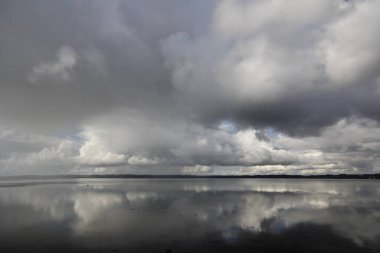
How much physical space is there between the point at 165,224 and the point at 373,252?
27024 millimetres

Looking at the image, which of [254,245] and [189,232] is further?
[189,232]

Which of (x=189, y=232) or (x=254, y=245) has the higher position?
(x=189, y=232)

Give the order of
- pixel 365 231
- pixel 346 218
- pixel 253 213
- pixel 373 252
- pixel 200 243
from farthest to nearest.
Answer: pixel 253 213 → pixel 346 218 → pixel 365 231 → pixel 200 243 → pixel 373 252

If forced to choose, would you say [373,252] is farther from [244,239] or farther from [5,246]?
[5,246]

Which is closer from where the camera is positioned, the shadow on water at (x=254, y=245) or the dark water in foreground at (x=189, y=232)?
the shadow on water at (x=254, y=245)

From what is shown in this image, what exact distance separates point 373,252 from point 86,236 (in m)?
33.4

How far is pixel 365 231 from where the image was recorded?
39.6 metres

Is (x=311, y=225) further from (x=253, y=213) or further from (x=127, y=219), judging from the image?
(x=127, y=219)

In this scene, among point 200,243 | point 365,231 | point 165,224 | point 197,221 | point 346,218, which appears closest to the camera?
point 200,243

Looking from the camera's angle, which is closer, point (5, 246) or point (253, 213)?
point (5, 246)


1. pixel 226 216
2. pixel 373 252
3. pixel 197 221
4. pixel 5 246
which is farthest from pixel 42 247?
pixel 373 252

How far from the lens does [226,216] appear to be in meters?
51.8

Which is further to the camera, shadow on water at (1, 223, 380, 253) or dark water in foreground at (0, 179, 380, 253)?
dark water in foreground at (0, 179, 380, 253)

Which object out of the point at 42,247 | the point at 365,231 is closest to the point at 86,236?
the point at 42,247
